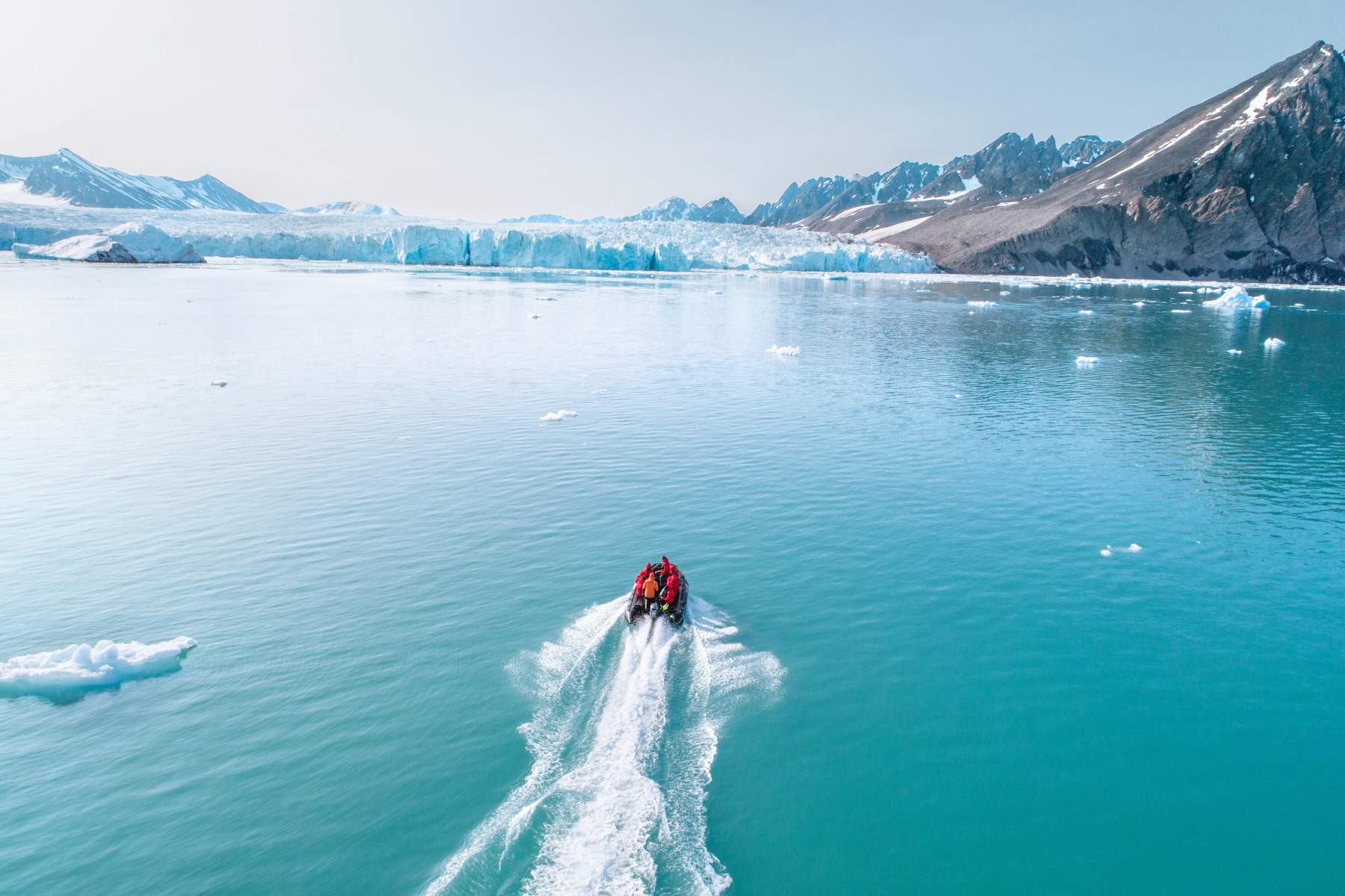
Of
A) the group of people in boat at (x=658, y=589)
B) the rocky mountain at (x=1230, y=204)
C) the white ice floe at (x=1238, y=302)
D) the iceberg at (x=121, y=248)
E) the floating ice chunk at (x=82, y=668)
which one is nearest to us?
the floating ice chunk at (x=82, y=668)

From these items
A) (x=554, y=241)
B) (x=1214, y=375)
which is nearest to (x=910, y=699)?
(x=1214, y=375)

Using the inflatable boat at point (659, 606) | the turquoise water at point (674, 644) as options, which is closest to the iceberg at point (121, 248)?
the turquoise water at point (674, 644)

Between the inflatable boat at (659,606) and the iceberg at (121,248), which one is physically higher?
the iceberg at (121,248)

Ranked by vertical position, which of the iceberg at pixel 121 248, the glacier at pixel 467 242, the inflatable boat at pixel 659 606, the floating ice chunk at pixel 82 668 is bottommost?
the floating ice chunk at pixel 82 668

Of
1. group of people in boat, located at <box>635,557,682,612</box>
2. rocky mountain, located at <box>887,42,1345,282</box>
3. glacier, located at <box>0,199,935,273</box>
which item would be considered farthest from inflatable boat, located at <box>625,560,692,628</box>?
rocky mountain, located at <box>887,42,1345,282</box>

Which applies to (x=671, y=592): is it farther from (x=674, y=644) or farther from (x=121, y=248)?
(x=121, y=248)

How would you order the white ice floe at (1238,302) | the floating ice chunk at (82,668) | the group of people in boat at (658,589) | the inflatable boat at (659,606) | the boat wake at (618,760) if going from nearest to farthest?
the boat wake at (618,760) → the floating ice chunk at (82,668) → the inflatable boat at (659,606) → the group of people in boat at (658,589) → the white ice floe at (1238,302)

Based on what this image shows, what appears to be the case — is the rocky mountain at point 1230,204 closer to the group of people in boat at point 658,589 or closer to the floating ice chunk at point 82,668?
the group of people in boat at point 658,589
